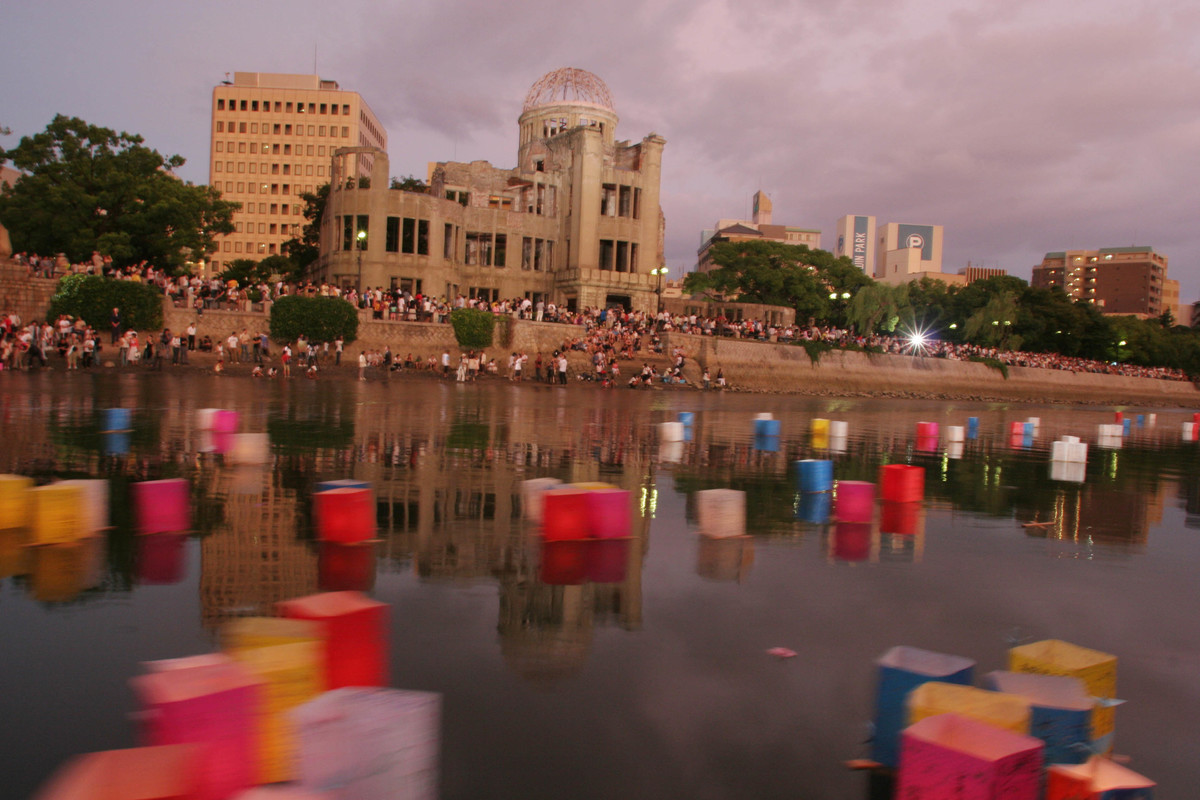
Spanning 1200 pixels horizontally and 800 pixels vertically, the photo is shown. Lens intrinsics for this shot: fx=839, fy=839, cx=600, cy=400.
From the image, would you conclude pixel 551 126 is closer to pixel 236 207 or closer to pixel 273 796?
pixel 236 207

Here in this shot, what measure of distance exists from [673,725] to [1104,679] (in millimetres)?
2139

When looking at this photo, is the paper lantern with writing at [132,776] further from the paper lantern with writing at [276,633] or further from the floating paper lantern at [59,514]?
the floating paper lantern at [59,514]

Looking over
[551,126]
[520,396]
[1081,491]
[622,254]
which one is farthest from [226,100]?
[1081,491]

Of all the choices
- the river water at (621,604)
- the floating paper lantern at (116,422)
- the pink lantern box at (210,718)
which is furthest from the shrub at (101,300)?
the pink lantern box at (210,718)

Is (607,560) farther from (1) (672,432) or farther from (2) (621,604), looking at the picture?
(1) (672,432)

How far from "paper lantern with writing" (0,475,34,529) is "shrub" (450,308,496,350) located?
35.5m

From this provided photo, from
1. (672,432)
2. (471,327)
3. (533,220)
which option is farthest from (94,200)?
(672,432)

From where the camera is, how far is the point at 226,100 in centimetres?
11862

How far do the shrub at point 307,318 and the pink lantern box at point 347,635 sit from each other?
36.5 meters

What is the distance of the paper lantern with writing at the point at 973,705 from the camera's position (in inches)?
135

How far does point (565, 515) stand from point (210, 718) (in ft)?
15.8

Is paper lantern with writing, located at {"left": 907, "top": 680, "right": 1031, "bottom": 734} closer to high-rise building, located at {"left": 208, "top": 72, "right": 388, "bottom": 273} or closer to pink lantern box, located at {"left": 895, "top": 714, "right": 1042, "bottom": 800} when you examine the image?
pink lantern box, located at {"left": 895, "top": 714, "right": 1042, "bottom": 800}

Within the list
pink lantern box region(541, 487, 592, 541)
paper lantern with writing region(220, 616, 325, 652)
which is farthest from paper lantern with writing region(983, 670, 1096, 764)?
pink lantern box region(541, 487, 592, 541)

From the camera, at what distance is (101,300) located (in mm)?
34969
